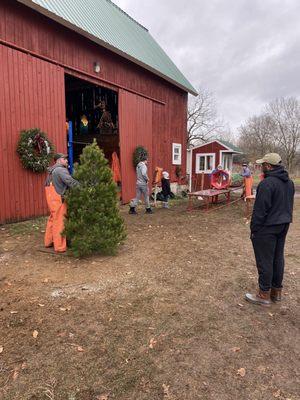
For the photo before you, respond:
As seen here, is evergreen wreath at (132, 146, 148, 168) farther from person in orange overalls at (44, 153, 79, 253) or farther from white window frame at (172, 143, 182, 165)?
person in orange overalls at (44, 153, 79, 253)

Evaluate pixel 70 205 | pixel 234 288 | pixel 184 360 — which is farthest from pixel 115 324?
pixel 70 205

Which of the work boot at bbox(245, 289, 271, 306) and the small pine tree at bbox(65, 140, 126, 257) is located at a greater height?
the small pine tree at bbox(65, 140, 126, 257)

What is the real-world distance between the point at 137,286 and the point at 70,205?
1869mm

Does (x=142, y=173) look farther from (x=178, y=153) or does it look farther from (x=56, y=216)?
(x=178, y=153)

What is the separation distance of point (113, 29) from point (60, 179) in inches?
334

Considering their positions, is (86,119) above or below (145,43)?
below

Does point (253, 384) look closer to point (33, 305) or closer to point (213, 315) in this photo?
point (213, 315)

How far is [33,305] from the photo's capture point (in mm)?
3627

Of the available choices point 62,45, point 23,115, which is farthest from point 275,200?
point 62,45

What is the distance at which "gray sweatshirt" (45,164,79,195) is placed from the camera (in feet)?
17.1

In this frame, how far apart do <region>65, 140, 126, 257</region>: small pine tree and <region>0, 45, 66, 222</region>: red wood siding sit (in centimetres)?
329

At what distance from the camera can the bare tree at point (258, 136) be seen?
45.7 m

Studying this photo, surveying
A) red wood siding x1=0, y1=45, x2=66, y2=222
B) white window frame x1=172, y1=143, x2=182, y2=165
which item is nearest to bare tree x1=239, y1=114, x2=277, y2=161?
white window frame x1=172, y1=143, x2=182, y2=165

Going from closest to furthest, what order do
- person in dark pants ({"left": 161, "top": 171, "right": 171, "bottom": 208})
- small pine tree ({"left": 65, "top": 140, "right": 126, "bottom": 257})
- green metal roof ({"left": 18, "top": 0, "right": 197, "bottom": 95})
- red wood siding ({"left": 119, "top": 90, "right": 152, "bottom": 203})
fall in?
small pine tree ({"left": 65, "top": 140, "right": 126, "bottom": 257}), green metal roof ({"left": 18, "top": 0, "right": 197, "bottom": 95}), person in dark pants ({"left": 161, "top": 171, "right": 171, "bottom": 208}), red wood siding ({"left": 119, "top": 90, "right": 152, "bottom": 203})
